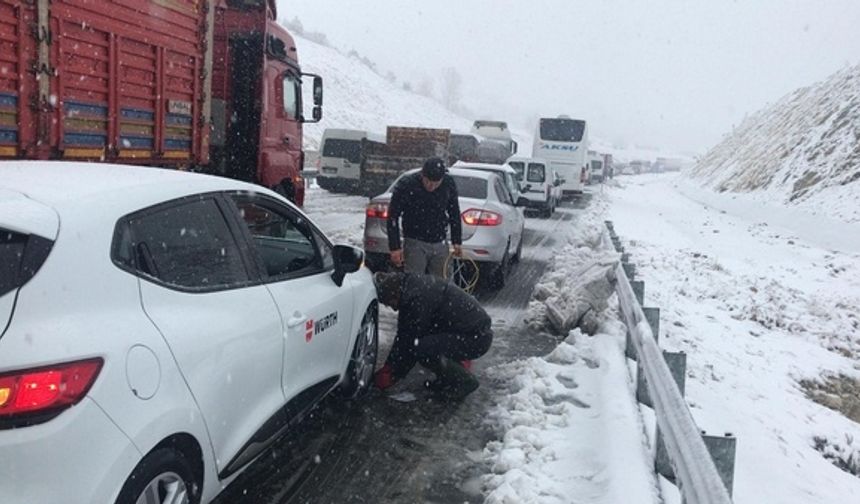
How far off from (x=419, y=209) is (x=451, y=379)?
6.30 feet

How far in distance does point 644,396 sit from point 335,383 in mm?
2286

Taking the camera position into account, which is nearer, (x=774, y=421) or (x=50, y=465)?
(x=50, y=465)

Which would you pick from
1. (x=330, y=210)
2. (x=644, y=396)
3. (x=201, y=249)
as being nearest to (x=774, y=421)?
(x=644, y=396)

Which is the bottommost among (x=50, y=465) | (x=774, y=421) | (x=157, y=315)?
(x=774, y=421)

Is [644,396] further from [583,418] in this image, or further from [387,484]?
[387,484]

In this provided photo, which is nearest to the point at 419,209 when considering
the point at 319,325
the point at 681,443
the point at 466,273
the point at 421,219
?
the point at 421,219

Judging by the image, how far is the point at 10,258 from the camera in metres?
2.17

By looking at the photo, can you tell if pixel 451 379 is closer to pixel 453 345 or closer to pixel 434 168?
pixel 453 345

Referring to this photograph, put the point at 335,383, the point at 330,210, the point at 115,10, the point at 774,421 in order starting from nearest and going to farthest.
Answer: the point at 335,383 → the point at 774,421 → the point at 115,10 → the point at 330,210

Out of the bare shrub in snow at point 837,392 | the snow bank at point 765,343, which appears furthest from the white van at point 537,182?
the bare shrub in snow at point 837,392

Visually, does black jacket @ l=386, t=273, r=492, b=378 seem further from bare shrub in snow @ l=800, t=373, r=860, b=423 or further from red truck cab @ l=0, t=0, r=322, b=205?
bare shrub in snow @ l=800, t=373, r=860, b=423

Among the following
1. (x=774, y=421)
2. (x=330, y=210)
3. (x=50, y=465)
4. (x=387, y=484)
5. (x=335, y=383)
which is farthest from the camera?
(x=330, y=210)

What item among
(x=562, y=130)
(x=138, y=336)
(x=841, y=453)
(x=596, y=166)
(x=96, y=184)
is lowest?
(x=841, y=453)

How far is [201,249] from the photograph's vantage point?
3.07m
